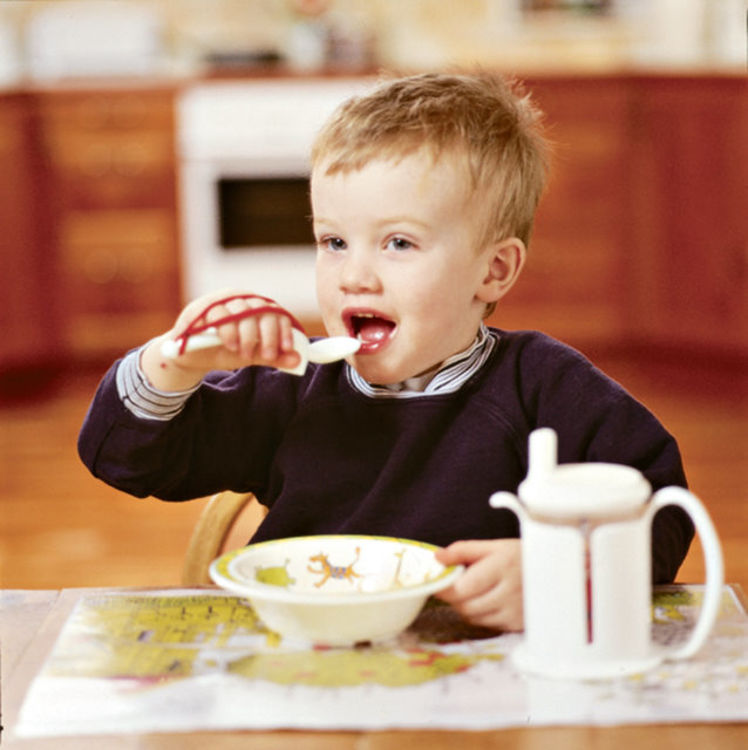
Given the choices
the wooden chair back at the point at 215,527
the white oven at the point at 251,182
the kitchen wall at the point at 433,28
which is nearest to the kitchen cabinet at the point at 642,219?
the kitchen wall at the point at 433,28

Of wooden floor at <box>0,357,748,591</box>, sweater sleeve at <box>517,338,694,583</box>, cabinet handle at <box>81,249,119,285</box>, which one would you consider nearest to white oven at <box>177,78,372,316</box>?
cabinet handle at <box>81,249,119,285</box>

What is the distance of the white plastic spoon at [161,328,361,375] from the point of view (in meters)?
0.91

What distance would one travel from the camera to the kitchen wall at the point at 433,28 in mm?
4871

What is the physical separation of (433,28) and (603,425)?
412 cm

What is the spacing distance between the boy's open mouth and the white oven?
10.9 ft

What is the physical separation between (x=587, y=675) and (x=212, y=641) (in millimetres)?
235

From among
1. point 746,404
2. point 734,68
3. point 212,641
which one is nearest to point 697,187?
point 734,68

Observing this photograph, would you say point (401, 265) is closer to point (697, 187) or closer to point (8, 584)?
point (8, 584)

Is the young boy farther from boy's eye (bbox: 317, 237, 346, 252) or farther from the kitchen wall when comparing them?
the kitchen wall

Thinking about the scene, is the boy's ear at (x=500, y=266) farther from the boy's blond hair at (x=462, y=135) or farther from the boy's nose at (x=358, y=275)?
the boy's nose at (x=358, y=275)

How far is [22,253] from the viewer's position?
439 cm

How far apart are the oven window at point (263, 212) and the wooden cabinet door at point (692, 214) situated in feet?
3.56

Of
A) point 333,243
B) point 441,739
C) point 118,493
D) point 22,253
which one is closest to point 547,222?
point 22,253

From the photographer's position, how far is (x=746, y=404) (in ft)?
13.3
